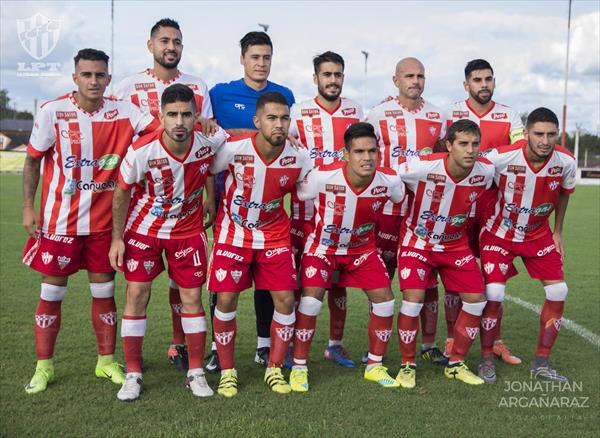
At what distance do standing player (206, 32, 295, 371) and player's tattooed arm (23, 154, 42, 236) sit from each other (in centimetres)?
134

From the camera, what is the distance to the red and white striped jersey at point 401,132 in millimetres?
5270

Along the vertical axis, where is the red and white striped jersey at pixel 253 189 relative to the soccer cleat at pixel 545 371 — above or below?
above

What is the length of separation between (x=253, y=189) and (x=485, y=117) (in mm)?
2117

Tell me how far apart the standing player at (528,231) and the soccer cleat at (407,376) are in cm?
57

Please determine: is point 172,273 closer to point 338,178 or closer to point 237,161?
point 237,161

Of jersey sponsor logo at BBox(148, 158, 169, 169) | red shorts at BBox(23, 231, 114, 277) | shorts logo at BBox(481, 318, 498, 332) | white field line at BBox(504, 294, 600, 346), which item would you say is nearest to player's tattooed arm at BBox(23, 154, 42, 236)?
red shorts at BBox(23, 231, 114, 277)

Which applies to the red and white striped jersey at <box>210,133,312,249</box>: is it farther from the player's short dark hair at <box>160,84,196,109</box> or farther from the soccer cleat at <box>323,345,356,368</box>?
the soccer cleat at <box>323,345,356,368</box>

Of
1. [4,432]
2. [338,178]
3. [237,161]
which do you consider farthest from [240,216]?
[4,432]

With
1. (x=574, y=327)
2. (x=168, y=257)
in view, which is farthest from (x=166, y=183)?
(x=574, y=327)

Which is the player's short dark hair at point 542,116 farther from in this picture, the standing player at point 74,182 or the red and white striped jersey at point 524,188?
the standing player at point 74,182

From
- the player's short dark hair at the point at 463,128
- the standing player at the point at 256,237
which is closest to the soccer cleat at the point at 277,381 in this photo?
the standing player at the point at 256,237

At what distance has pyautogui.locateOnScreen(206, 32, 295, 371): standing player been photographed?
5098 mm

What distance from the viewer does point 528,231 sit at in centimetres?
522

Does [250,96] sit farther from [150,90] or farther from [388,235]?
[388,235]
